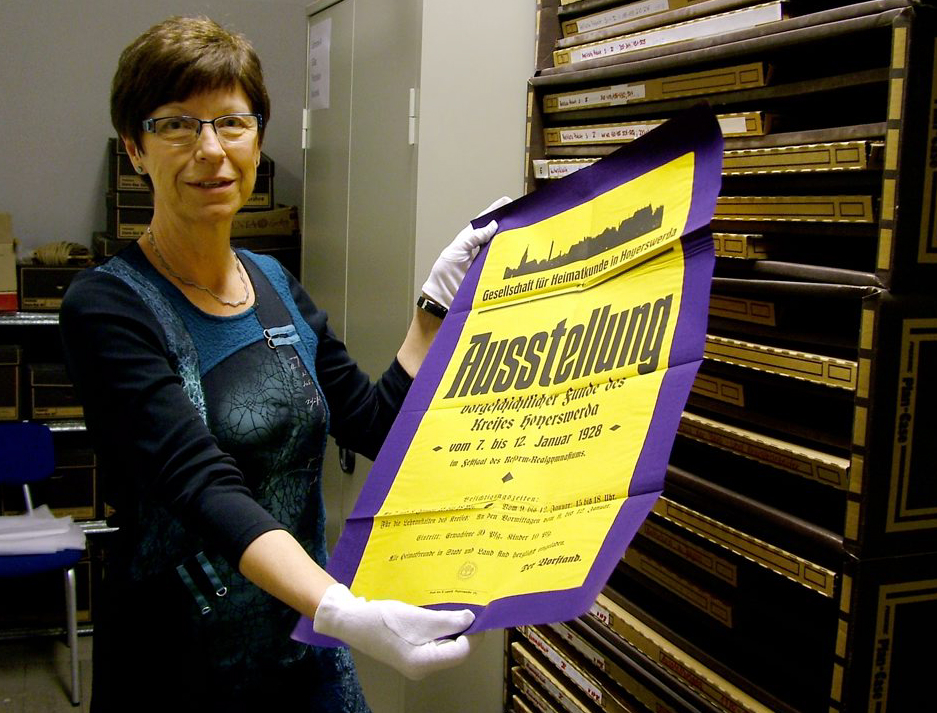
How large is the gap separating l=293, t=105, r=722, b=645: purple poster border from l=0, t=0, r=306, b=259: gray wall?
297 cm

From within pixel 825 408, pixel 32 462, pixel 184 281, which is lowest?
pixel 32 462

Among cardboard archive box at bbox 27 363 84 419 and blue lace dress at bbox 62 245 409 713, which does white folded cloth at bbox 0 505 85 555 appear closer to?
cardboard archive box at bbox 27 363 84 419

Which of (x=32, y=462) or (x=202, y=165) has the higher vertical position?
(x=202, y=165)

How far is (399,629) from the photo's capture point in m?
0.78

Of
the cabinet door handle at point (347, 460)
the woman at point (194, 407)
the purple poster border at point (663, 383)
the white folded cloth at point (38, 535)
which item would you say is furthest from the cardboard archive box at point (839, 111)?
the white folded cloth at point (38, 535)

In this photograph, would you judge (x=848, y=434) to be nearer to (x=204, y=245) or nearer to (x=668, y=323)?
(x=668, y=323)

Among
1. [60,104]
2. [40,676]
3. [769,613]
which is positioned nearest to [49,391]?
[40,676]

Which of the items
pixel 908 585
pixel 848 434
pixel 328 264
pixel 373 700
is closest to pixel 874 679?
pixel 908 585

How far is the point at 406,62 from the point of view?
6.53 feet

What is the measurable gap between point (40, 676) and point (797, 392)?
2.85 meters

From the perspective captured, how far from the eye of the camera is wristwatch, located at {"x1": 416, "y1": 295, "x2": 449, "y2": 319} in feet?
4.45

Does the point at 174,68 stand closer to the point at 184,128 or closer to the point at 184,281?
the point at 184,128

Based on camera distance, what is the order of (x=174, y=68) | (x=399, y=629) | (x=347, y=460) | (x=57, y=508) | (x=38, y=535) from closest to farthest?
(x=399, y=629) → (x=174, y=68) → (x=347, y=460) → (x=38, y=535) → (x=57, y=508)

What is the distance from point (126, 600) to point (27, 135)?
9.81 feet
